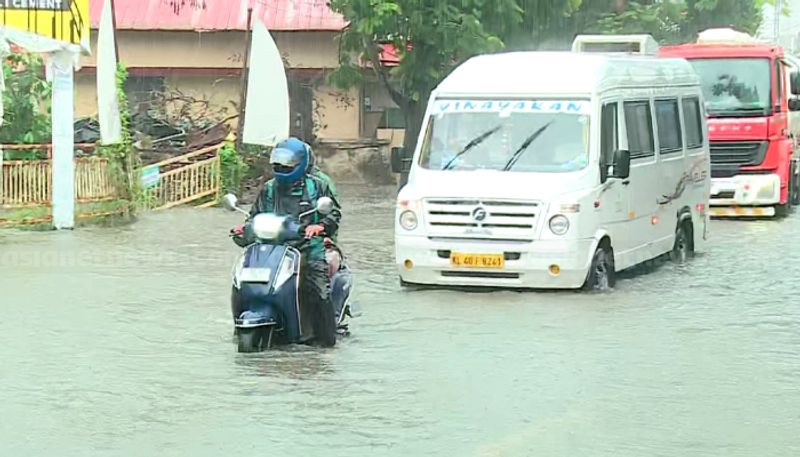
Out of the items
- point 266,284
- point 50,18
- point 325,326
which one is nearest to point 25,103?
point 50,18

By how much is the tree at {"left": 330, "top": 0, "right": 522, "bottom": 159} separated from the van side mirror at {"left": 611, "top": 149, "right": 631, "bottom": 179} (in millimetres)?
12607

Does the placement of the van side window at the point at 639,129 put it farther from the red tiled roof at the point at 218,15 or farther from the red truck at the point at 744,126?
the red tiled roof at the point at 218,15

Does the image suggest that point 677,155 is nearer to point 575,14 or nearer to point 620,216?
point 620,216

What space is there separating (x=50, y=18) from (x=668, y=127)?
28.3 ft

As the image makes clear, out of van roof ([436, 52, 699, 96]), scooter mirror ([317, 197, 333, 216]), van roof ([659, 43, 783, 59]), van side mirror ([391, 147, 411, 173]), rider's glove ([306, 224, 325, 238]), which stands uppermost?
van roof ([659, 43, 783, 59])

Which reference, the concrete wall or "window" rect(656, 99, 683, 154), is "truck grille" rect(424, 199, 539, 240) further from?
the concrete wall

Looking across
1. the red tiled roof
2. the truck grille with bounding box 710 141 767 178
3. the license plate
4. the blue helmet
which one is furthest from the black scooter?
the red tiled roof

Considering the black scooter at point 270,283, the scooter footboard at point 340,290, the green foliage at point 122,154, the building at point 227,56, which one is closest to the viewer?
the black scooter at point 270,283

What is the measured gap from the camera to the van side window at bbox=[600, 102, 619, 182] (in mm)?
13641

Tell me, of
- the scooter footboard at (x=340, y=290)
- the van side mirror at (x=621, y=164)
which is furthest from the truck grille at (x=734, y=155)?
the scooter footboard at (x=340, y=290)

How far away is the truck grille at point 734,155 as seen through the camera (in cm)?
2152

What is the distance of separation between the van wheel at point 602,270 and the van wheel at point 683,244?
2.50 metres

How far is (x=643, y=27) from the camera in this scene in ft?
102

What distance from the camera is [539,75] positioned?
1414cm
